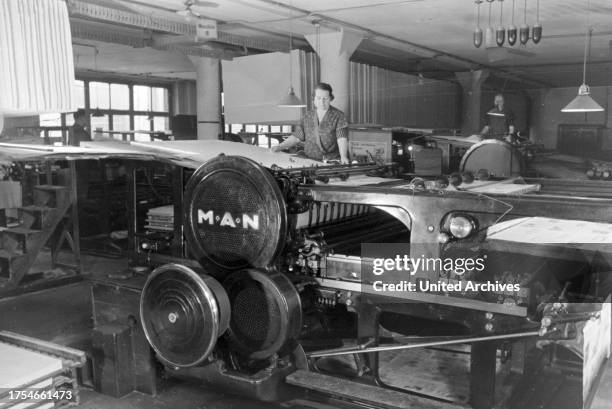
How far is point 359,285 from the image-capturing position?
2.24m

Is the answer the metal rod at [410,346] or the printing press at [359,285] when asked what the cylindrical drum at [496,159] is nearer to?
the printing press at [359,285]

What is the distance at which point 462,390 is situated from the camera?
2848 mm

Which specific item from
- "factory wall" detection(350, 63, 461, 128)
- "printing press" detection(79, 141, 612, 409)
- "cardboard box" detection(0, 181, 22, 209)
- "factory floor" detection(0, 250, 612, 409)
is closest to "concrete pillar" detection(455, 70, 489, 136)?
"factory wall" detection(350, 63, 461, 128)

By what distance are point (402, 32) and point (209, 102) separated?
2.85 metres

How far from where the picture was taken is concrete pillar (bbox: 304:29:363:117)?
7.00 metres

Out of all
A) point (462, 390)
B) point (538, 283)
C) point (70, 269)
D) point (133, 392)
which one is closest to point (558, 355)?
point (462, 390)

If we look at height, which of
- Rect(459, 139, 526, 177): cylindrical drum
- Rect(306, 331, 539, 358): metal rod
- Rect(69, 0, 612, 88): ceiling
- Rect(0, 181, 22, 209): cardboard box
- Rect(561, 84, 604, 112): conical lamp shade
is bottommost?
Rect(306, 331, 539, 358): metal rod

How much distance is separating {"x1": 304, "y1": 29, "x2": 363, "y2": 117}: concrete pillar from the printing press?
4403 mm

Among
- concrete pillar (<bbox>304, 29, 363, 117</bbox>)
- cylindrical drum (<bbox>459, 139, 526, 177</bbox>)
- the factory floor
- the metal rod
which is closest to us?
the metal rod

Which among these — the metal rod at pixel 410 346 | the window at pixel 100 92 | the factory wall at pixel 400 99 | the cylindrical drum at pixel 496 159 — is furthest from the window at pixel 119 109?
the factory wall at pixel 400 99

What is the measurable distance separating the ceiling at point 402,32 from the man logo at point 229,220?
146 inches

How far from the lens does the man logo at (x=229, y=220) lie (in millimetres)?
2285

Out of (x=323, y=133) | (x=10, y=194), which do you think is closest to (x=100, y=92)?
(x=10, y=194)

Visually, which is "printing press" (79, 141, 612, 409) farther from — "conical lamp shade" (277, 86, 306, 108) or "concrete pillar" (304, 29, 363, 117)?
"concrete pillar" (304, 29, 363, 117)
